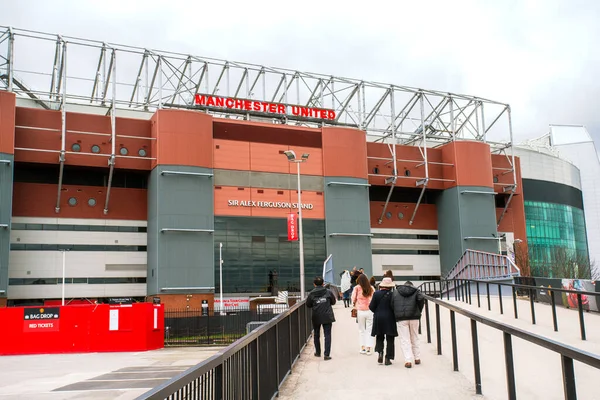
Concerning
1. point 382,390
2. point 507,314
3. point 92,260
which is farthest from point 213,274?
point 382,390

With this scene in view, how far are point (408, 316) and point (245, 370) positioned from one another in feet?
17.8

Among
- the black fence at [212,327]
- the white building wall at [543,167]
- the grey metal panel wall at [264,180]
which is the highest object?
the white building wall at [543,167]

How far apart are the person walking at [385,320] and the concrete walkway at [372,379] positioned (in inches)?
11.6

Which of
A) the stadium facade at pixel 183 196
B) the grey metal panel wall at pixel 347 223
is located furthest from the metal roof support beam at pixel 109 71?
the grey metal panel wall at pixel 347 223

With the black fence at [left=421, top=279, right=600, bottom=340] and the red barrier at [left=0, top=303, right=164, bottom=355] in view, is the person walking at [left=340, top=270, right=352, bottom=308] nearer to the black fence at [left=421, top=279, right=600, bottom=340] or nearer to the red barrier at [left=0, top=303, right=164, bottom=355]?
the black fence at [left=421, top=279, right=600, bottom=340]

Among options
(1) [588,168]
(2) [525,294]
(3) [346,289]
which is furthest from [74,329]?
(1) [588,168]

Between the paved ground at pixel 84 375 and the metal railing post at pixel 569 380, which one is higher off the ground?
the metal railing post at pixel 569 380

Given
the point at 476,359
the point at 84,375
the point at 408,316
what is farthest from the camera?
the point at 84,375

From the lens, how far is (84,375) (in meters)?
17.5

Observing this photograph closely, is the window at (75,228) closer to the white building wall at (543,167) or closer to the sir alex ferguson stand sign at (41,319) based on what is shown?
the sir alex ferguson stand sign at (41,319)

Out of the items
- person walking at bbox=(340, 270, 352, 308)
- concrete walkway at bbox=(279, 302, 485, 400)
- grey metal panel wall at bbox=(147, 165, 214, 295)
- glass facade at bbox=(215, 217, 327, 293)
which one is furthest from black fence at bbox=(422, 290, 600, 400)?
glass facade at bbox=(215, 217, 327, 293)

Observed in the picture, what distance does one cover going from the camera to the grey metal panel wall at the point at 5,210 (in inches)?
1599

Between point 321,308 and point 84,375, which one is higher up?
point 321,308

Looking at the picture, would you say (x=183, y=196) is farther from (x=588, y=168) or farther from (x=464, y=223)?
(x=588, y=168)
